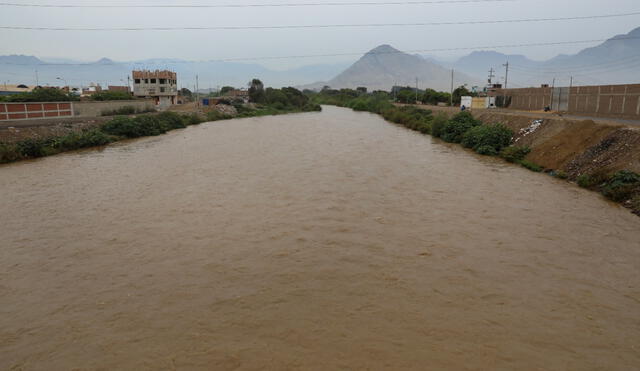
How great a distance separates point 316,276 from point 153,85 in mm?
59926

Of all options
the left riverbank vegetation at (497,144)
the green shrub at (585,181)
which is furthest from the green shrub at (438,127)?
the green shrub at (585,181)

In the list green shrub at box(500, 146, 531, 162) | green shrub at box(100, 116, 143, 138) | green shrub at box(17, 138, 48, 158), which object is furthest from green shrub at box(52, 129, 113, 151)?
green shrub at box(500, 146, 531, 162)

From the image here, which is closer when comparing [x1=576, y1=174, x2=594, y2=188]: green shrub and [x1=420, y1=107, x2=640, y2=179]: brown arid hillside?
[x1=576, y1=174, x2=594, y2=188]: green shrub

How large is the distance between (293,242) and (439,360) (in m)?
4.43

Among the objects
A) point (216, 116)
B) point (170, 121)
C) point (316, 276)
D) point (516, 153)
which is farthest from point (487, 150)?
point (216, 116)

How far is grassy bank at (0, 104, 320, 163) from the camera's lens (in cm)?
1972

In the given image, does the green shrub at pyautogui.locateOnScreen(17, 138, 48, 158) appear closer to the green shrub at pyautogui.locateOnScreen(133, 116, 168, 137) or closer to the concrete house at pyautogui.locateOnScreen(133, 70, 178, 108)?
the green shrub at pyautogui.locateOnScreen(133, 116, 168, 137)

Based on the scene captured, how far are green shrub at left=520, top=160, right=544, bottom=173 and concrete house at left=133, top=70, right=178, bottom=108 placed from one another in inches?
2024

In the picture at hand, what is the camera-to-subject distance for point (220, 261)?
8.13 m

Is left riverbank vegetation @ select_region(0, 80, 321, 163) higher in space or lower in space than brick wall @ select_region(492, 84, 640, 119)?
lower

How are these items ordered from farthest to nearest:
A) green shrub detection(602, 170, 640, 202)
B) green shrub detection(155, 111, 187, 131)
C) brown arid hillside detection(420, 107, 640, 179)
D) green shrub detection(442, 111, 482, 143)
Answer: green shrub detection(155, 111, 187, 131) → green shrub detection(442, 111, 482, 143) → brown arid hillside detection(420, 107, 640, 179) → green shrub detection(602, 170, 640, 202)

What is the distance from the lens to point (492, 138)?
22.0 meters

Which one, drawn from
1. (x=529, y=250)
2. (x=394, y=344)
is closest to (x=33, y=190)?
(x=394, y=344)

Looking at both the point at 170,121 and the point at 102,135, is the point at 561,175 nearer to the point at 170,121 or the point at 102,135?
the point at 102,135
